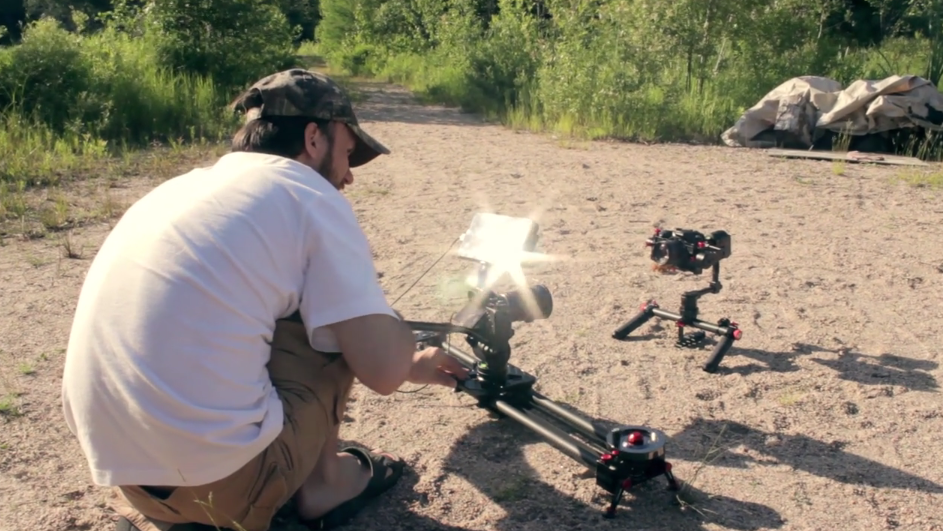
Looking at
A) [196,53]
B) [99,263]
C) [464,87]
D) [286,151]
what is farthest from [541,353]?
[464,87]

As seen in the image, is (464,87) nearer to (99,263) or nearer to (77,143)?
(77,143)

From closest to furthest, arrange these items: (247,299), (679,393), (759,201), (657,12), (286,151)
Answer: (247,299), (286,151), (679,393), (759,201), (657,12)

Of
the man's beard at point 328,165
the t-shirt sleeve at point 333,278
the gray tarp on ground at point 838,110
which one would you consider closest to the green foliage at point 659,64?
the gray tarp on ground at point 838,110

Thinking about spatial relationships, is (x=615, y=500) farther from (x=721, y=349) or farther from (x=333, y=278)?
(x=721, y=349)

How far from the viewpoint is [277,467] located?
257 centimetres

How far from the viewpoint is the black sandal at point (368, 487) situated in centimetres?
303

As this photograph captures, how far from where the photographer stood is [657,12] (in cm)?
1260

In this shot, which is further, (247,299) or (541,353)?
(541,353)

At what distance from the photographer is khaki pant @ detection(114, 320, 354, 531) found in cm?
253

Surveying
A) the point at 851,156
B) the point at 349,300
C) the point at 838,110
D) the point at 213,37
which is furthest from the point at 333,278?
the point at 213,37

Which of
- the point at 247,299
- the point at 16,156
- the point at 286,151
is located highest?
the point at 286,151

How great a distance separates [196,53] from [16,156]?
488cm

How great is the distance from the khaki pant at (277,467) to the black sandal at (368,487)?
338 millimetres

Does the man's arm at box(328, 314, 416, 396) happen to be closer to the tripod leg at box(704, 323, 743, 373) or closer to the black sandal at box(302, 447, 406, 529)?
the black sandal at box(302, 447, 406, 529)
